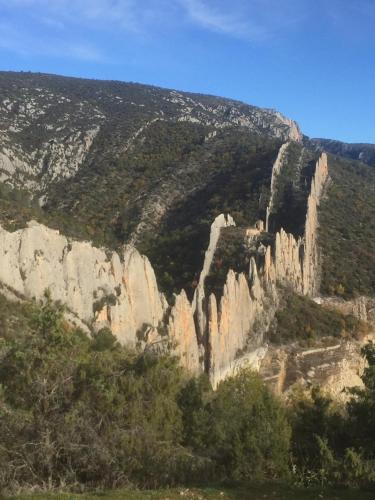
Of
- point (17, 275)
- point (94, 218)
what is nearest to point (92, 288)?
point (17, 275)

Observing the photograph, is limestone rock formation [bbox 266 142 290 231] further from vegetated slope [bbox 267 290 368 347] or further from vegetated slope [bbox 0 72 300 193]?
vegetated slope [bbox 0 72 300 193]

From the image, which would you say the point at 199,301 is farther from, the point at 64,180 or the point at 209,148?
the point at 209,148

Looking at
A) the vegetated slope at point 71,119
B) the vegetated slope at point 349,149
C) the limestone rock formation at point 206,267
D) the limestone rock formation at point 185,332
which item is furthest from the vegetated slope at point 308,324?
the vegetated slope at point 349,149

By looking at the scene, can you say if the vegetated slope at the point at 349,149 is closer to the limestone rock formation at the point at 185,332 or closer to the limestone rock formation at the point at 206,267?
the limestone rock formation at the point at 206,267

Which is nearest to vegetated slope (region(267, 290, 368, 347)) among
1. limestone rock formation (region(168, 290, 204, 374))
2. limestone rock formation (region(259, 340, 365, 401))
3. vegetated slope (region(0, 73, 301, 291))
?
limestone rock formation (region(259, 340, 365, 401))

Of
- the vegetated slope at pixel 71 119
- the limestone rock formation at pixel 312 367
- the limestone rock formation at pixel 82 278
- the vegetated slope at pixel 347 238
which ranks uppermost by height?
the vegetated slope at pixel 71 119

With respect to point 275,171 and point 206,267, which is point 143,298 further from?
point 275,171
